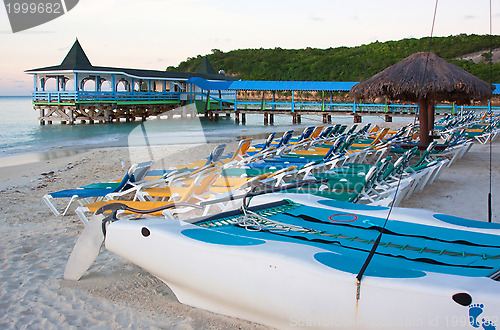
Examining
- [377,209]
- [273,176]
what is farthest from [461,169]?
[377,209]

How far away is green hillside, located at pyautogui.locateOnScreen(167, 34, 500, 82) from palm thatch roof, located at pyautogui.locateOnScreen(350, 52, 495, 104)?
30.5 m

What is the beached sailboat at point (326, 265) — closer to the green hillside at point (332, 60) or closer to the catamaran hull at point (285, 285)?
the catamaran hull at point (285, 285)

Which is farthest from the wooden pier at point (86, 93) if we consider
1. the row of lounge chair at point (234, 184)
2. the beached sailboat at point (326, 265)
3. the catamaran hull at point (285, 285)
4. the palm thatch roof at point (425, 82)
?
the catamaran hull at point (285, 285)

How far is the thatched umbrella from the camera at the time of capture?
923cm

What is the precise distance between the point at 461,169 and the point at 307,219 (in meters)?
6.28

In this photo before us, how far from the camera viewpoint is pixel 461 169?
8688 millimetres

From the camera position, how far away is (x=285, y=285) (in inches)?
95.4

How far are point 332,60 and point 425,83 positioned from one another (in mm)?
53268

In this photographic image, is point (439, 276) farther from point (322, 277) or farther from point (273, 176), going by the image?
point (273, 176)

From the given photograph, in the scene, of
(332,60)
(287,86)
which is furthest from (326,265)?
(332,60)

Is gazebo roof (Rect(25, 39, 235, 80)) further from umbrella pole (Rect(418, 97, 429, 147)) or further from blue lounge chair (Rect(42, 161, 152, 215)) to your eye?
blue lounge chair (Rect(42, 161, 152, 215))

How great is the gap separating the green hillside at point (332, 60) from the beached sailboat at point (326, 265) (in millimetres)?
38205

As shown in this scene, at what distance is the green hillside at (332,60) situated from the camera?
46.4 meters

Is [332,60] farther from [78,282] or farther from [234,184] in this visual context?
[78,282]
